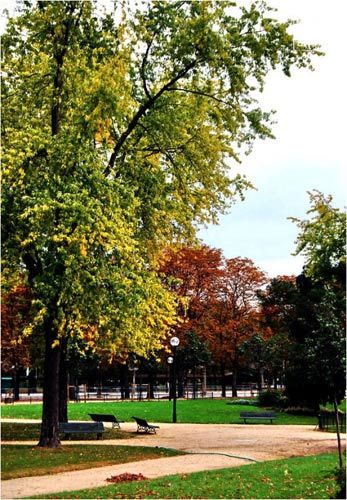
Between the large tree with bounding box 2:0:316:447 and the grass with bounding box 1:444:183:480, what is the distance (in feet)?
3.36

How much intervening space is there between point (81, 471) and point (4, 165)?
25.3ft

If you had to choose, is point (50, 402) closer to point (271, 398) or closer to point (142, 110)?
point (142, 110)

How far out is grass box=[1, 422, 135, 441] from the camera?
2231 centimetres

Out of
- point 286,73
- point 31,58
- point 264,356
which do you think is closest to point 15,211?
point 31,58

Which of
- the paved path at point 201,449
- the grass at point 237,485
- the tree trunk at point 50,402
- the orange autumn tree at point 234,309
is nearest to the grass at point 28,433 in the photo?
the paved path at point 201,449

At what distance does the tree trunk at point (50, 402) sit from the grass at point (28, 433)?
3455 millimetres

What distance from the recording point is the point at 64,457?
55.4ft

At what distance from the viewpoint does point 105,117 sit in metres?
16.8

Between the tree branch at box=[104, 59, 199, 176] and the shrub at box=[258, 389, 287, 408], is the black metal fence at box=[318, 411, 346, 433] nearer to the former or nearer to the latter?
the shrub at box=[258, 389, 287, 408]

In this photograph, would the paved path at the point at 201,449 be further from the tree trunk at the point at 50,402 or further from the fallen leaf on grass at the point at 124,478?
the tree trunk at the point at 50,402

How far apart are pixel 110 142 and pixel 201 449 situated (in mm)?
10398

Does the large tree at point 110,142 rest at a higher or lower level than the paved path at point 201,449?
higher

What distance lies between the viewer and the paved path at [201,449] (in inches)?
Result: 522

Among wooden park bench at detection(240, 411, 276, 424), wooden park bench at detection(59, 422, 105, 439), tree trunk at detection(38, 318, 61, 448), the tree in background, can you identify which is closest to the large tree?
tree trunk at detection(38, 318, 61, 448)
